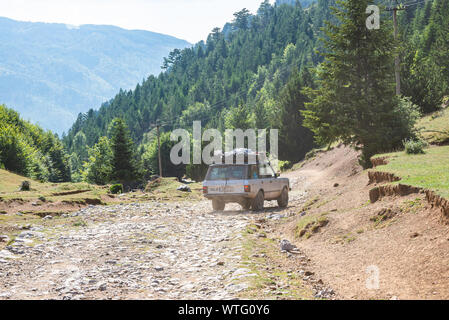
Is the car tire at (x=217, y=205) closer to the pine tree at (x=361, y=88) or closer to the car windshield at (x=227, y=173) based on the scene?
the car windshield at (x=227, y=173)

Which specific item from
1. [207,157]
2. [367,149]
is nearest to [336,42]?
[367,149]

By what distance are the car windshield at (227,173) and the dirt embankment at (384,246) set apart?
6789 millimetres

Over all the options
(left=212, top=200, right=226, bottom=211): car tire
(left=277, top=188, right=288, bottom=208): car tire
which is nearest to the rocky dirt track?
(left=212, top=200, right=226, bottom=211): car tire

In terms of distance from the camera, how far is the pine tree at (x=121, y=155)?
59094 millimetres

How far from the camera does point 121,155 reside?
60.0m

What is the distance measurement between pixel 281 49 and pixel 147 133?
71.2 meters

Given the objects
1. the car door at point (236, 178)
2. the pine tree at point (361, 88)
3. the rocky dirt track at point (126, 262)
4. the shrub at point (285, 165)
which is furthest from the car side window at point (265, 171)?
the shrub at point (285, 165)

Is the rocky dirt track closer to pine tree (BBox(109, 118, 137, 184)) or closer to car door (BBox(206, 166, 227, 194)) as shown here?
car door (BBox(206, 166, 227, 194))

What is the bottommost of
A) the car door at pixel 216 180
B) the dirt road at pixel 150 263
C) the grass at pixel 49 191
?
the grass at pixel 49 191

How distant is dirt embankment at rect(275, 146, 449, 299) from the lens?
6.12 m

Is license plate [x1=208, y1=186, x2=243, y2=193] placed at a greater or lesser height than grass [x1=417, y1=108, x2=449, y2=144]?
lesser

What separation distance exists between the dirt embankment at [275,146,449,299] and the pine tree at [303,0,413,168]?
12.2 metres

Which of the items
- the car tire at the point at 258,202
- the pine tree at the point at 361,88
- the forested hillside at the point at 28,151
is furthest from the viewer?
the forested hillside at the point at 28,151

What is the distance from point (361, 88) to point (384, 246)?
18.1m
